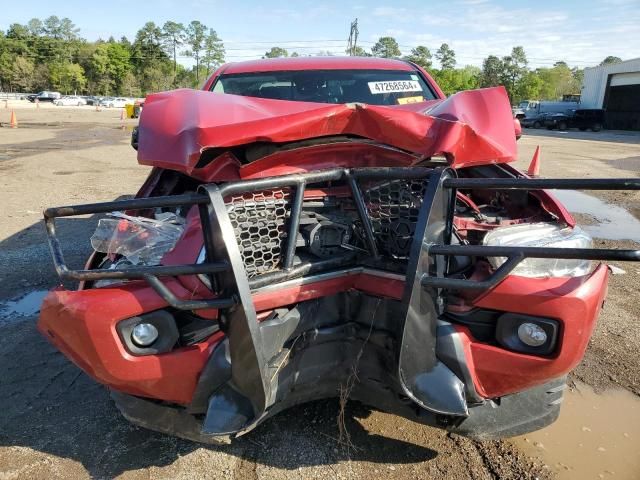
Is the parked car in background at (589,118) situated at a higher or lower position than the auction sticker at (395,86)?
lower

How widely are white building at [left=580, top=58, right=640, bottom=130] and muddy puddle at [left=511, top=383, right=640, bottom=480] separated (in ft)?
135

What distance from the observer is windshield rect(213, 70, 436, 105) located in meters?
3.70

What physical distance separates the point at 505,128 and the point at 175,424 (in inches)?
82.5

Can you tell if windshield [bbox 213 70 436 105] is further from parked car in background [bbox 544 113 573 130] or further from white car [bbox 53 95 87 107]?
white car [bbox 53 95 87 107]

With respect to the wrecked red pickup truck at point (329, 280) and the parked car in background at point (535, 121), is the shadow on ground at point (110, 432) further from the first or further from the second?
the parked car in background at point (535, 121)

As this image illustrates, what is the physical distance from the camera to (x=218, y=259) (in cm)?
182

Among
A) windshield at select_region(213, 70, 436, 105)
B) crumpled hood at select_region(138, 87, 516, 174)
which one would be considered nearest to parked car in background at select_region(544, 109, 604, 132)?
windshield at select_region(213, 70, 436, 105)

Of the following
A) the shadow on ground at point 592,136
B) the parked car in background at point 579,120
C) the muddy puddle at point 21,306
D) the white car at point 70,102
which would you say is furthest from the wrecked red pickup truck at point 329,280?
the white car at point 70,102

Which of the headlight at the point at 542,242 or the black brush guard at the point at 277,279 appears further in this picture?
the headlight at the point at 542,242

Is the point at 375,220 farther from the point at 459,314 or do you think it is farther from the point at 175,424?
the point at 175,424

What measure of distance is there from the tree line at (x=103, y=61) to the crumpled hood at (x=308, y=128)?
8480cm

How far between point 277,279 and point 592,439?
72.4 inches

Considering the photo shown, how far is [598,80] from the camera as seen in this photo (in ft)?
133

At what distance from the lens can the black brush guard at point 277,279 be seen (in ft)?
5.86
